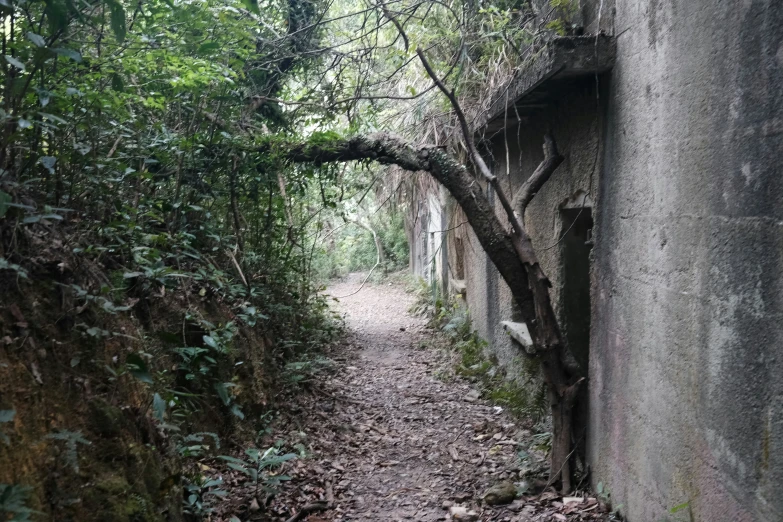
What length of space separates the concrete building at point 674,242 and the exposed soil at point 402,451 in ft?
2.75

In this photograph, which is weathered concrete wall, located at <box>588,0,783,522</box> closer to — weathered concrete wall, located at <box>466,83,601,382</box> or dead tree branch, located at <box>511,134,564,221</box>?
weathered concrete wall, located at <box>466,83,601,382</box>

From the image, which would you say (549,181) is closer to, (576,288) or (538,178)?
(538,178)

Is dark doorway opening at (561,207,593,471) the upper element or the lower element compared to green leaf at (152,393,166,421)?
upper

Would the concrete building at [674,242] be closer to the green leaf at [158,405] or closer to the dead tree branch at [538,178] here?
the dead tree branch at [538,178]

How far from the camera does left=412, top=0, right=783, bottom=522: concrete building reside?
2.18m

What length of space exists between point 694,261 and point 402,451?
12.1 feet

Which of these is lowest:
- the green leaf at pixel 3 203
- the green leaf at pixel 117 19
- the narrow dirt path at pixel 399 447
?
the narrow dirt path at pixel 399 447

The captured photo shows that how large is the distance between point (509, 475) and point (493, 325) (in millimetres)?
3023

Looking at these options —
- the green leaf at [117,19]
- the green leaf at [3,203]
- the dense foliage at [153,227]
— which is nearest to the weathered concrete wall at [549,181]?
the dense foliage at [153,227]

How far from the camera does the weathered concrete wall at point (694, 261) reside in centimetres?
215

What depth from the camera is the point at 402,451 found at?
566 centimetres

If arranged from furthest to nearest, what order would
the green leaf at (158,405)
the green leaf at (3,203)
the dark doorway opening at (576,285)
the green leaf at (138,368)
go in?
the dark doorway opening at (576,285), the green leaf at (158,405), the green leaf at (138,368), the green leaf at (3,203)

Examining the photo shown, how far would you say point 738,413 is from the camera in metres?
2.33

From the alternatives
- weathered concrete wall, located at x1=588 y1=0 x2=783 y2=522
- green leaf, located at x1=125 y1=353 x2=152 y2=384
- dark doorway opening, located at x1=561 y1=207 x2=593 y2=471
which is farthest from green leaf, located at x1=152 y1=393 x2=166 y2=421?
dark doorway opening, located at x1=561 y1=207 x2=593 y2=471
